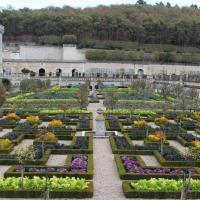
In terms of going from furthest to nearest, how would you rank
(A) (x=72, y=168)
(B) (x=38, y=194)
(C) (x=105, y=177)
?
1. (A) (x=72, y=168)
2. (C) (x=105, y=177)
3. (B) (x=38, y=194)

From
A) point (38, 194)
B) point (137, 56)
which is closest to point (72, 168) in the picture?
point (38, 194)

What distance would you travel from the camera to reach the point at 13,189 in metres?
12.5

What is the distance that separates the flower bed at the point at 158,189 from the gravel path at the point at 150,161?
355 cm

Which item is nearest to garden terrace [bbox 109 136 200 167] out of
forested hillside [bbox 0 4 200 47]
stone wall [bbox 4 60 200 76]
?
stone wall [bbox 4 60 200 76]

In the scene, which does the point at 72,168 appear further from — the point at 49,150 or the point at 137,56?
the point at 137,56

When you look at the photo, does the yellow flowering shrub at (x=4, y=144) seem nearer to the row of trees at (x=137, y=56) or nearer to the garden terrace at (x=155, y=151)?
the garden terrace at (x=155, y=151)

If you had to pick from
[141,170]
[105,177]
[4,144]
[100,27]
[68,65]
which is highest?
[100,27]

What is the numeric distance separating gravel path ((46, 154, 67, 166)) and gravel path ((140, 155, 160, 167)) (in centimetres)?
316

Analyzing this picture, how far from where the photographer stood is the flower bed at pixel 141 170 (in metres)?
14.3

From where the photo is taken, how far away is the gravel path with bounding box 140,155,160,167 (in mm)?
16797

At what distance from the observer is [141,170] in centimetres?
1510

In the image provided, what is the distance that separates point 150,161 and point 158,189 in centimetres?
465

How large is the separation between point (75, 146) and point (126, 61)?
62.7m

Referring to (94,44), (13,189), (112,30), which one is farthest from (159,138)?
(112,30)
